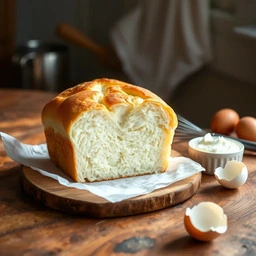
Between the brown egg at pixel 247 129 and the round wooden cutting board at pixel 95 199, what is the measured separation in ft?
1.16

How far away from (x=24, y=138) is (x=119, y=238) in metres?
0.60

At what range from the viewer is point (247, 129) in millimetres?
1551

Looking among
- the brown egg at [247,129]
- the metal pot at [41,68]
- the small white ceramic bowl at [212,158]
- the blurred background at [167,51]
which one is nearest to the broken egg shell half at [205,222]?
the small white ceramic bowl at [212,158]

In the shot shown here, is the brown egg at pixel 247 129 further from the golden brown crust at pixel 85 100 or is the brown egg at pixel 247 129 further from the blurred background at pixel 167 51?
the blurred background at pixel 167 51

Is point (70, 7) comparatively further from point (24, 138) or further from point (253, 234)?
point (253, 234)

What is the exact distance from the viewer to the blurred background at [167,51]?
2.51m

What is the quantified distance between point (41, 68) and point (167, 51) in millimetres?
785

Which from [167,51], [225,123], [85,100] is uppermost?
[85,100]

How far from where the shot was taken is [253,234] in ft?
3.57

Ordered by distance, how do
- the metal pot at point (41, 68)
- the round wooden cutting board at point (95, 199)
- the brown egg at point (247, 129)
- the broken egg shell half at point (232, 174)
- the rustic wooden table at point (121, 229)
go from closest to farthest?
the rustic wooden table at point (121, 229) < the round wooden cutting board at point (95, 199) < the broken egg shell half at point (232, 174) < the brown egg at point (247, 129) < the metal pot at point (41, 68)

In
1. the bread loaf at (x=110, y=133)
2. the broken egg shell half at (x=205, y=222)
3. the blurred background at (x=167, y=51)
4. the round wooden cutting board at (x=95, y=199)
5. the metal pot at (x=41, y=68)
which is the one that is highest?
the bread loaf at (x=110, y=133)

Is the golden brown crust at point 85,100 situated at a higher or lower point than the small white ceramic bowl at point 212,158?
higher

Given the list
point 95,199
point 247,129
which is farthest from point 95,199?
point 247,129

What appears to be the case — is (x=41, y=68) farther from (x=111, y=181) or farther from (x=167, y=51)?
(x=111, y=181)
